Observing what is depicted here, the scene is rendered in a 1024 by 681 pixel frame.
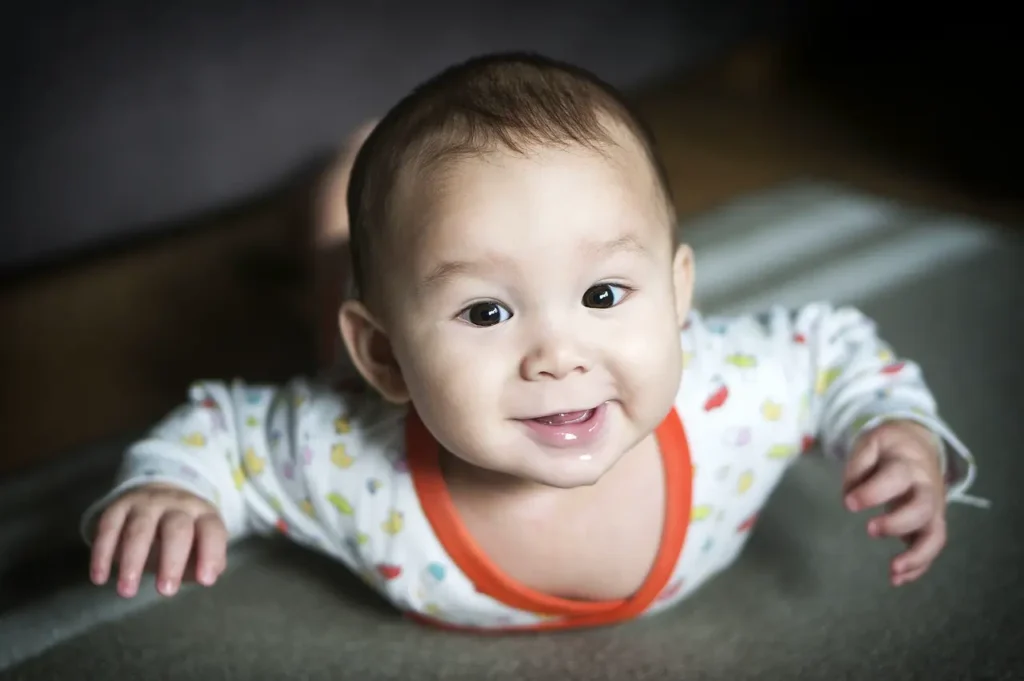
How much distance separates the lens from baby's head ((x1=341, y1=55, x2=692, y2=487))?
563mm

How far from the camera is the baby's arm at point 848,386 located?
0.69 m

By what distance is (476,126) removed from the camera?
580mm

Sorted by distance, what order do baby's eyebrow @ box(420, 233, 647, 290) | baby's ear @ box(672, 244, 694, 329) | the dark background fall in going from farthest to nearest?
1. the dark background
2. baby's ear @ box(672, 244, 694, 329)
3. baby's eyebrow @ box(420, 233, 647, 290)

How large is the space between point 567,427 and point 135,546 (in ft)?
0.78

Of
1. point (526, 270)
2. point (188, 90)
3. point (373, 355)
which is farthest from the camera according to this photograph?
point (188, 90)

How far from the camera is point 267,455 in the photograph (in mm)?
708

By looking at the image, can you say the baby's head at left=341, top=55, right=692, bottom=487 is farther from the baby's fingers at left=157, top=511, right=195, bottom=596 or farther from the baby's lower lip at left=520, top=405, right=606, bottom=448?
the baby's fingers at left=157, top=511, right=195, bottom=596

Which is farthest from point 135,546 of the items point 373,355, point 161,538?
point 373,355

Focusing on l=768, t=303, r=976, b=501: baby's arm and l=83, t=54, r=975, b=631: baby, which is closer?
l=83, t=54, r=975, b=631: baby

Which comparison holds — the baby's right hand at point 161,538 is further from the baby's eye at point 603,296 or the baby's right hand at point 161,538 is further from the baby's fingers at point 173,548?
the baby's eye at point 603,296

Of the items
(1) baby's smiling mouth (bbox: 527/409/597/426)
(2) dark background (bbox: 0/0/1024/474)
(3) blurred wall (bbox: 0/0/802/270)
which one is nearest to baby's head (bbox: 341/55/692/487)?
(1) baby's smiling mouth (bbox: 527/409/597/426)

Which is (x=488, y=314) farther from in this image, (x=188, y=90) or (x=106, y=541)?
(x=188, y=90)

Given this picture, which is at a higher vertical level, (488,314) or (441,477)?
(488,314)

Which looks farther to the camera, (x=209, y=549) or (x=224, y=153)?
(x=224, y=153)
